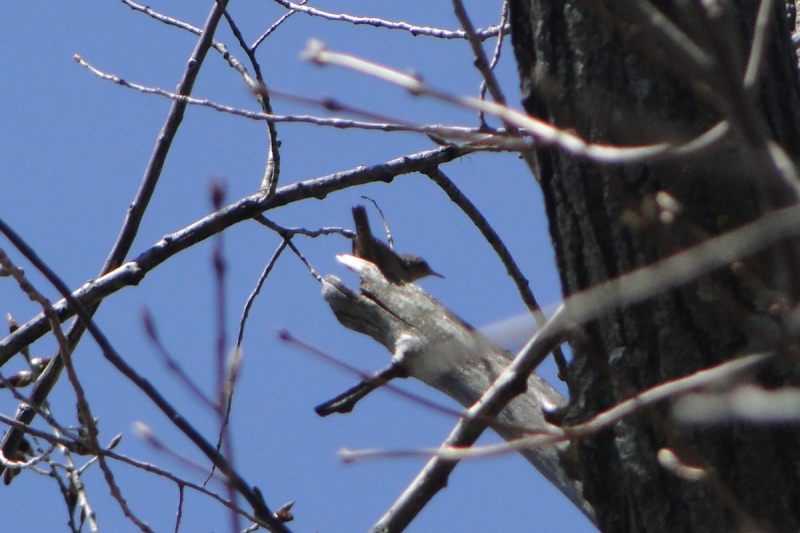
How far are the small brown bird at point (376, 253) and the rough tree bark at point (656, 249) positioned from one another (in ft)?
3.90

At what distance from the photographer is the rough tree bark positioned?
1.61 meters

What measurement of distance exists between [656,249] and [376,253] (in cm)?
161

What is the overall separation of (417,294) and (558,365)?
1.52 feet

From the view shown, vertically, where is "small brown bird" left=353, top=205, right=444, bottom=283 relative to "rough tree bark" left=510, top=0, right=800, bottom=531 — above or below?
above

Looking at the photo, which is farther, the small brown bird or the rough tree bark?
the small brown bird

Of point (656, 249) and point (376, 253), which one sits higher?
point (376, 253)

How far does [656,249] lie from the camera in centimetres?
167

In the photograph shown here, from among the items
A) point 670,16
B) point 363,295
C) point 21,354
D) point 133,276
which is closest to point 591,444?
point 670,16

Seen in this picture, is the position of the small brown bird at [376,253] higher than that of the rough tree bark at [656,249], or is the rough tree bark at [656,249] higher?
the small brown bird at [376,253]

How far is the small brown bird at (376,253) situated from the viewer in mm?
2953

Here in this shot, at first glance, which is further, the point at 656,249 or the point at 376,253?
the point at 376,253

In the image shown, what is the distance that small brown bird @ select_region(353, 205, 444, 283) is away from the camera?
295 cm

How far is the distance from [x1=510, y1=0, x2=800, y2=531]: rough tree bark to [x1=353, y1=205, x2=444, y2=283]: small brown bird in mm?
1190

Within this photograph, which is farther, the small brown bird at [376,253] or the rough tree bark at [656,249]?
the small brown bird at [376,253]
